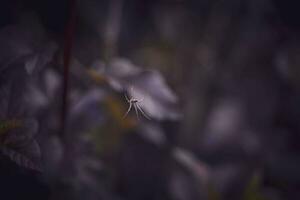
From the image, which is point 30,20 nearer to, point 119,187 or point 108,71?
point 108,71

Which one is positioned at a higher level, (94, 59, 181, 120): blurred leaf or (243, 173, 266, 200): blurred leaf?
(243, 173, 266, 200): blurred leaf

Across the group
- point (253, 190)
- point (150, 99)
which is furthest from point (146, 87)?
point (253, 190)

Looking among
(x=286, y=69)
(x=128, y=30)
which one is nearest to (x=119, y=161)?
(x=128, y=30)

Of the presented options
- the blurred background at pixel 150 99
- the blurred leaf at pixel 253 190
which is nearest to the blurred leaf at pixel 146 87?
the blurred background at pixel 150 99

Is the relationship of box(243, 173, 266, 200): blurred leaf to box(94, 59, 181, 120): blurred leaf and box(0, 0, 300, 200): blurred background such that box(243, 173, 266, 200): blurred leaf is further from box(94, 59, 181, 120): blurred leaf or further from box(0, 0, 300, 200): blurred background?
box(94, 59, 181, 120): blurred leaf

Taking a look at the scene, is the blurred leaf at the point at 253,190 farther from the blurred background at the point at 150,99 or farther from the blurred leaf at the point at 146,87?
the blurred leaf at the point at 146,87

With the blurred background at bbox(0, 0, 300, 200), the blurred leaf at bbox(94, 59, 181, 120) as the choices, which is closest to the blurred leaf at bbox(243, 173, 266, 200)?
the blurred background at bbox(0, 0, 300, 200)

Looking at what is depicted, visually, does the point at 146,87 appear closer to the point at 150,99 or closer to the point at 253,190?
the point at 150,99

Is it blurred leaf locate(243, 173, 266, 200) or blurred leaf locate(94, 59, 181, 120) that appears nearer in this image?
blurred leaf locate(94, 59, 181, 120)
